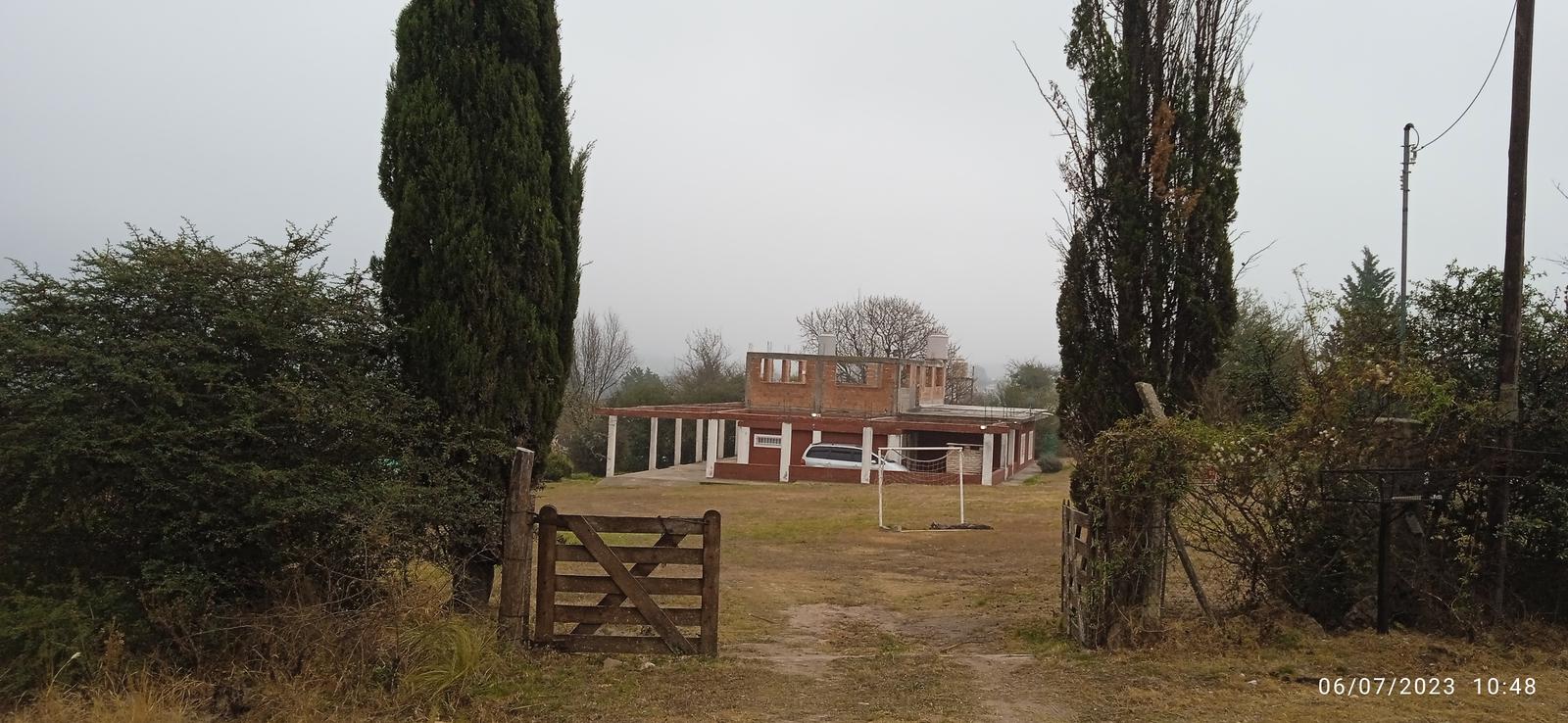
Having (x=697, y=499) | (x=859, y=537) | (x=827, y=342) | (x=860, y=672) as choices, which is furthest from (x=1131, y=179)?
(x=827, y=342)

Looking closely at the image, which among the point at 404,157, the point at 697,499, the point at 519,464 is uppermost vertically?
the point at 404,157

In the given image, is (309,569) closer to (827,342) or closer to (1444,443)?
(1444,443)

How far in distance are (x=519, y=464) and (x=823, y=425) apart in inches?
1187

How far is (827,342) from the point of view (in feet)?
143

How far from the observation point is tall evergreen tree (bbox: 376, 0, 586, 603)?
8.93m

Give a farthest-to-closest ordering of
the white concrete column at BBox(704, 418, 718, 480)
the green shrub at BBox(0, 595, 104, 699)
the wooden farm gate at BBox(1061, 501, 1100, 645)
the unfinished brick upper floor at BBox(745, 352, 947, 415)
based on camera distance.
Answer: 1. the unfinished brick upper floor at BBox(745, 352, 947, 415)
2. the white concrete column at BBox(704, 418, 718, 480)
3. the wooden farm gate at BBox(1061, 501, 1100, 645)
4. the green shrub at BBox(0, 595, 104, 699)

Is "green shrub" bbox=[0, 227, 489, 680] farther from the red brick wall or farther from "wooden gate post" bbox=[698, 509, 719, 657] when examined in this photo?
the red brick wall

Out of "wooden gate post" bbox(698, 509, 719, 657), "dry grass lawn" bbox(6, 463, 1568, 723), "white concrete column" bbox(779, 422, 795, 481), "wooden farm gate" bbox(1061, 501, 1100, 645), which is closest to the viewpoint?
"dry grass lawn" bbox(6, 463, 1568, 723)

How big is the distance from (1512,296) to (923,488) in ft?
79.2

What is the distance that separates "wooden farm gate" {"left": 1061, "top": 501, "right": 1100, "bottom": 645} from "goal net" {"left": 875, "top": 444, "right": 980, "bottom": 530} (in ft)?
32.7

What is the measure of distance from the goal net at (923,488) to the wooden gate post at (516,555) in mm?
12795

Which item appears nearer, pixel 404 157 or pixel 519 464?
pixel 519 464

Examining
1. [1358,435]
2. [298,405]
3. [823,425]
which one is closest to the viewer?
[298,405]

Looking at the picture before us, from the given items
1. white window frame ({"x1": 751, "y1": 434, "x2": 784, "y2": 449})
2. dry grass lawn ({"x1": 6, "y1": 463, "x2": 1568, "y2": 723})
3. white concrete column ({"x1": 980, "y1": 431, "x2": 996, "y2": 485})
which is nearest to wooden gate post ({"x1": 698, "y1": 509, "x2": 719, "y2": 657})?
dry grass lawn ({"x1": 6, "y1": 463, "x2": 1568, "y2": 723})
